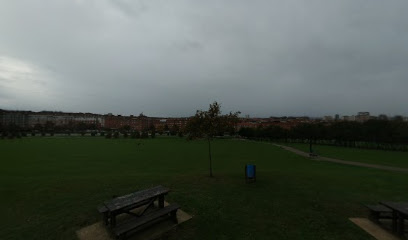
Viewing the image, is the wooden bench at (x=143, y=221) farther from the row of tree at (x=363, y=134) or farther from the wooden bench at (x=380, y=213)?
the row of tree at (x=363, y=134)

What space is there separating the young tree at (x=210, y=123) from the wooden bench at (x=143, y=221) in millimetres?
7170

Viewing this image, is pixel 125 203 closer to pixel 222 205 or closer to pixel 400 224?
pixel 222 205

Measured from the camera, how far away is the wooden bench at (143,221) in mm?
6074

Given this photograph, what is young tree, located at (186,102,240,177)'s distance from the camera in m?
14.3

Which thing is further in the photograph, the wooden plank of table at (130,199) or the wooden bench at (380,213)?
the wooden bench at (380,213)

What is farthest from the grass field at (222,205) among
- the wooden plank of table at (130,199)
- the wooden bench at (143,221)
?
the wooden plank of table at (130,199)

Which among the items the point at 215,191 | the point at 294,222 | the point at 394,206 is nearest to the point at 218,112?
the point at 215,191

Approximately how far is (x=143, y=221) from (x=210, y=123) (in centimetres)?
849

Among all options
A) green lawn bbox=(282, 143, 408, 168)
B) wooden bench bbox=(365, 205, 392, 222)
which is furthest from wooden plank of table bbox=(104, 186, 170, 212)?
green lawn bbox=(282, 143, 408, 168)

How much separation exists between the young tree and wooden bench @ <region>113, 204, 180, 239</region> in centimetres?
717

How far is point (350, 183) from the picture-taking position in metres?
13.8

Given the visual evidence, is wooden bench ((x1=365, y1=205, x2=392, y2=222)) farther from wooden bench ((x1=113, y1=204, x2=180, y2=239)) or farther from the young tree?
the young tree

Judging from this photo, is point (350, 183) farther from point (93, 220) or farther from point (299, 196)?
point (93, 220)

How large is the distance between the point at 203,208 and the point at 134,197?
2.64 m
